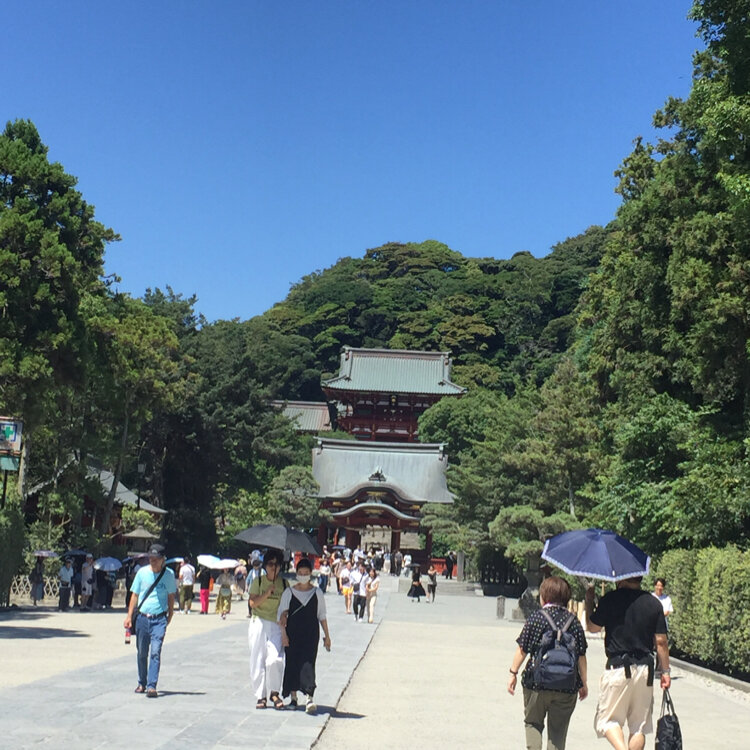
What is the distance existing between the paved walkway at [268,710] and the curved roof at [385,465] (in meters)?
38.7

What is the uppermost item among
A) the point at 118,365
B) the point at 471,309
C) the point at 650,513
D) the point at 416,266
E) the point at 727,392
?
the point at 416,266

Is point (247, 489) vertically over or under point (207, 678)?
over

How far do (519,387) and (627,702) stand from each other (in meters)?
34.2

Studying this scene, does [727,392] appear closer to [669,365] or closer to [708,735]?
[669,365]

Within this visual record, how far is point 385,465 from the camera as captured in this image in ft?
193

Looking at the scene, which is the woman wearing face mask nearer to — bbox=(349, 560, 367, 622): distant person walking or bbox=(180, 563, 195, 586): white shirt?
bbox=(349, 560, 367, 622): distant person walking

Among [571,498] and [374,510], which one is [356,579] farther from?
[374,510]

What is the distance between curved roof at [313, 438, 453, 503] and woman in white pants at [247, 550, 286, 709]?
152 feet

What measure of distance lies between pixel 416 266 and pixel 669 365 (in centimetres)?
7891

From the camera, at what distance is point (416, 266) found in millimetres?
96938

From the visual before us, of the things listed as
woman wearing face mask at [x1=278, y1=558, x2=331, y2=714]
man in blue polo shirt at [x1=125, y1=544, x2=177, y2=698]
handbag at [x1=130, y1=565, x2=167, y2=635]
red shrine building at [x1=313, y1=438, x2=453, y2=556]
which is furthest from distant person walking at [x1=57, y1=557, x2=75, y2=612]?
red shrine building at [x1=313, y1=438, x2=453, y2=556]

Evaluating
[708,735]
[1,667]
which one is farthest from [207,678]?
[708,735]

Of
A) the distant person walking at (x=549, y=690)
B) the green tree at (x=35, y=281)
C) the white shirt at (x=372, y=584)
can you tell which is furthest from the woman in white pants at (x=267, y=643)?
the white shirt at (x=372, y=584)

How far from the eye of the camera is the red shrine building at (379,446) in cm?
5062
